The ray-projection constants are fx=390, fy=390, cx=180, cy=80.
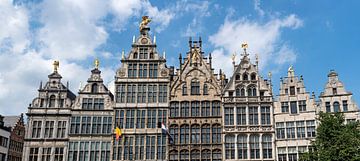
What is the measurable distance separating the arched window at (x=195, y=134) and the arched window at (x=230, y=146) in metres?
2.85

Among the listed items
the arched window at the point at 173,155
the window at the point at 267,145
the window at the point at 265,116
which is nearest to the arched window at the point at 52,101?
the arched window at the point at 173,155

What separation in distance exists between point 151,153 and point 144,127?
8.88 feet

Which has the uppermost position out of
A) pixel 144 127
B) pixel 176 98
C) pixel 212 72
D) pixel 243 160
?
pixel 212 72

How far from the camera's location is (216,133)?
38.8 m

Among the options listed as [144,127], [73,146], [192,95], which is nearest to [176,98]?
[192,95]

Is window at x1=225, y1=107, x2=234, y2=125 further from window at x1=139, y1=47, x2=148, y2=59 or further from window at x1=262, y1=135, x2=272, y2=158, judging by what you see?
window at x1=139, y1=47, x2=148, y2=59

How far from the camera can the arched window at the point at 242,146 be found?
38.1m

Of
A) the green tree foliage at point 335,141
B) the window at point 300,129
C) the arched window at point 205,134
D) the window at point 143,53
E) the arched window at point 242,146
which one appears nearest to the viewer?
the green tree foliage at point 335,141

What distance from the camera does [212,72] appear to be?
A: 40906mm

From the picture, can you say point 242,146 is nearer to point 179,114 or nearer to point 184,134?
point 184,134

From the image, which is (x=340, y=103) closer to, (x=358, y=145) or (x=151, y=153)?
(x=358, y=145)

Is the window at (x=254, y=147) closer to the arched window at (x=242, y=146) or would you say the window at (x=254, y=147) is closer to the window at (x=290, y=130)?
the arched window at (x=242, y=146)

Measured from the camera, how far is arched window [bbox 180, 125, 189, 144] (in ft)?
127

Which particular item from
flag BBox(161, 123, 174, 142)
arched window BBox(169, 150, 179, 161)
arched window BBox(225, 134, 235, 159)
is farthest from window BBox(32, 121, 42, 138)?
arched window BBox(225, 134, 235, 159)
